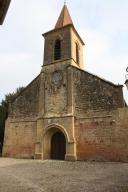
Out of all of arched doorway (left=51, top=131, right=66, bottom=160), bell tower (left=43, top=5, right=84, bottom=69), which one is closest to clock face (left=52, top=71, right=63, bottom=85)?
bell tower (left=43, top=5, right=84, bottom=69)

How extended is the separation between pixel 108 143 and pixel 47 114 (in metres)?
6.10

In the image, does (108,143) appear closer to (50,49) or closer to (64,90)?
(64,90)

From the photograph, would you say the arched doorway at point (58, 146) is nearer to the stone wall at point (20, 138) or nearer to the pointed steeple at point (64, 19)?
the stone wall at point (20, 138)

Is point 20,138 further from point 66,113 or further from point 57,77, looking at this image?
point 57,77

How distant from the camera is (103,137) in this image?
16969 millimetres

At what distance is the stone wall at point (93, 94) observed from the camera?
1733cm

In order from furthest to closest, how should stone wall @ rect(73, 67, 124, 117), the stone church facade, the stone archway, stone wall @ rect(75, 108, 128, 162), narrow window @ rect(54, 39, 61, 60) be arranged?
narrow window @ rect(54, 39, 61, 60), the stone archway, stone wall @ rect(73, 67, 124, 117), the stone church facade, stone wall @ rect(75, 108, 128, 162)

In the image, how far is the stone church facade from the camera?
16.9 m

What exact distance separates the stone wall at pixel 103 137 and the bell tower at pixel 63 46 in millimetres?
6389

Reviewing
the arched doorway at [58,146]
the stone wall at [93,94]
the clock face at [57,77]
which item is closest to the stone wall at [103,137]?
the stone wall at [93,94]

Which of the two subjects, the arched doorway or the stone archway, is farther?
the arched doorway

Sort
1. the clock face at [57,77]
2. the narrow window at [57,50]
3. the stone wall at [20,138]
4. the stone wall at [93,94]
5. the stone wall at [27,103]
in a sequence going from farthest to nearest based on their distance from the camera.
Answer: the narrow window at [57,50] → the stone wall at [27,103] → the clock face at [57,77] → the stone wall at [20,138] → the stone wall at [93,94]

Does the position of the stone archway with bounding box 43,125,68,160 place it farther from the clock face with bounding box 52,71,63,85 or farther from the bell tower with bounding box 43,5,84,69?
the bell tower with bounding box 43,5,84,69

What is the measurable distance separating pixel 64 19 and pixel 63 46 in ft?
15.4
